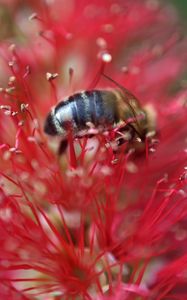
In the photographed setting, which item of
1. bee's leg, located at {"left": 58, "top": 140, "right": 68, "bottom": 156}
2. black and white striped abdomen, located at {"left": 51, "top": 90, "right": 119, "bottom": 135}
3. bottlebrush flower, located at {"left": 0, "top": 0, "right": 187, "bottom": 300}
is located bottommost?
bottlebrush flower, located at {"left": 0, "top": 0, "right": 187, "bottom": 300}

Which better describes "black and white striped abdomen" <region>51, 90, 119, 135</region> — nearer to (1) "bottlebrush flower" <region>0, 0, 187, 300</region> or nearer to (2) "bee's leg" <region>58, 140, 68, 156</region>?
(1) "bottlebrush flower" <region>0, 0, 187, 300</region>

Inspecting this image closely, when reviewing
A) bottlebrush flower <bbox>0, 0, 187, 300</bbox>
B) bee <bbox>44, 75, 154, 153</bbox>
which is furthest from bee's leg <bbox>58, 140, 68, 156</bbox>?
bee <bbox>44, 75, 154, 153</bbox>

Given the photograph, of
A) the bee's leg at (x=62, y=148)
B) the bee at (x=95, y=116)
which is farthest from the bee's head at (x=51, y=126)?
the bee's leg at (x=62, y=148)

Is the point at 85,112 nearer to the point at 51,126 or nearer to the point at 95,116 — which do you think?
the point at 95,116

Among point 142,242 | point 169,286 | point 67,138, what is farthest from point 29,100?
point 169,286

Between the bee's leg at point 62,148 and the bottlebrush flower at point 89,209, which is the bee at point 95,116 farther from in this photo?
the bee's leg at point 62,148

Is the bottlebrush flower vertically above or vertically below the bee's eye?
below

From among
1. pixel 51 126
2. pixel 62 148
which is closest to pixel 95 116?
pixel 51 126

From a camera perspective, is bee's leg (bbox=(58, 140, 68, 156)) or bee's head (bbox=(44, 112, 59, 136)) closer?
bee's head (bbox=(44, 112, 59, 136))
